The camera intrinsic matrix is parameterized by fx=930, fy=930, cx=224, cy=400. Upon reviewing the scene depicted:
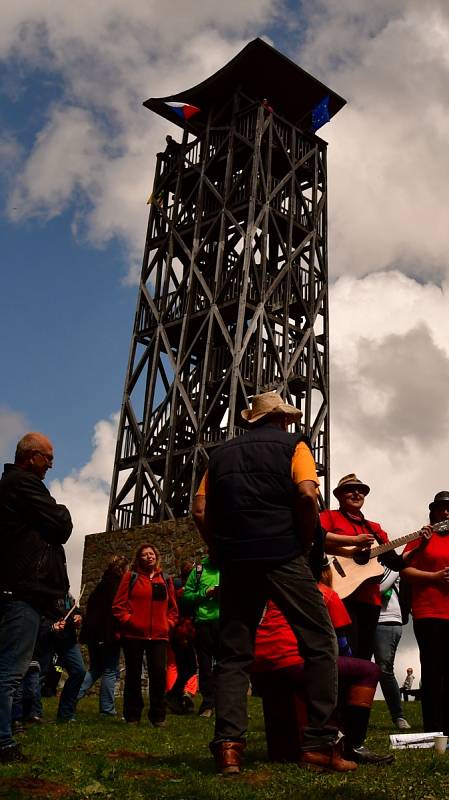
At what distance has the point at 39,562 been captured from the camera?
539cm

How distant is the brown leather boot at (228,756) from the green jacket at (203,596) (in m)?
5.50

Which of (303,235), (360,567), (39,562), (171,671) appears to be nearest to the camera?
(39,562)

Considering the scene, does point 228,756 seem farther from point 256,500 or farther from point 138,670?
point 138,670

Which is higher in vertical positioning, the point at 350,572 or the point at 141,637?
the point at 350,572

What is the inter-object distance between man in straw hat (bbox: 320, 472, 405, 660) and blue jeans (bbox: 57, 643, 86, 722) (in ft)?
10.00

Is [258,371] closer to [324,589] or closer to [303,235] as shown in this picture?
[303,235]

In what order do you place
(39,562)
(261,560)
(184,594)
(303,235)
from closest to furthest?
(261,560), (39,562), (184,594), (303,235)

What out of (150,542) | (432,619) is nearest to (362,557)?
(432,619)

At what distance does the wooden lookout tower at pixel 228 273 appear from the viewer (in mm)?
23844

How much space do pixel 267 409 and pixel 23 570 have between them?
1675mm

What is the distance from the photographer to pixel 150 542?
66.4 ft

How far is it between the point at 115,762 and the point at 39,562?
4.37ft

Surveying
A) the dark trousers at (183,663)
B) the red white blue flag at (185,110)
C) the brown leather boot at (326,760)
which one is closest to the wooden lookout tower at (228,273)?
the red white blue flag at (185,110)

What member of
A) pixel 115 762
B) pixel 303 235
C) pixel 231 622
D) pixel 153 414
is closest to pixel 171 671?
pixel 115 762
